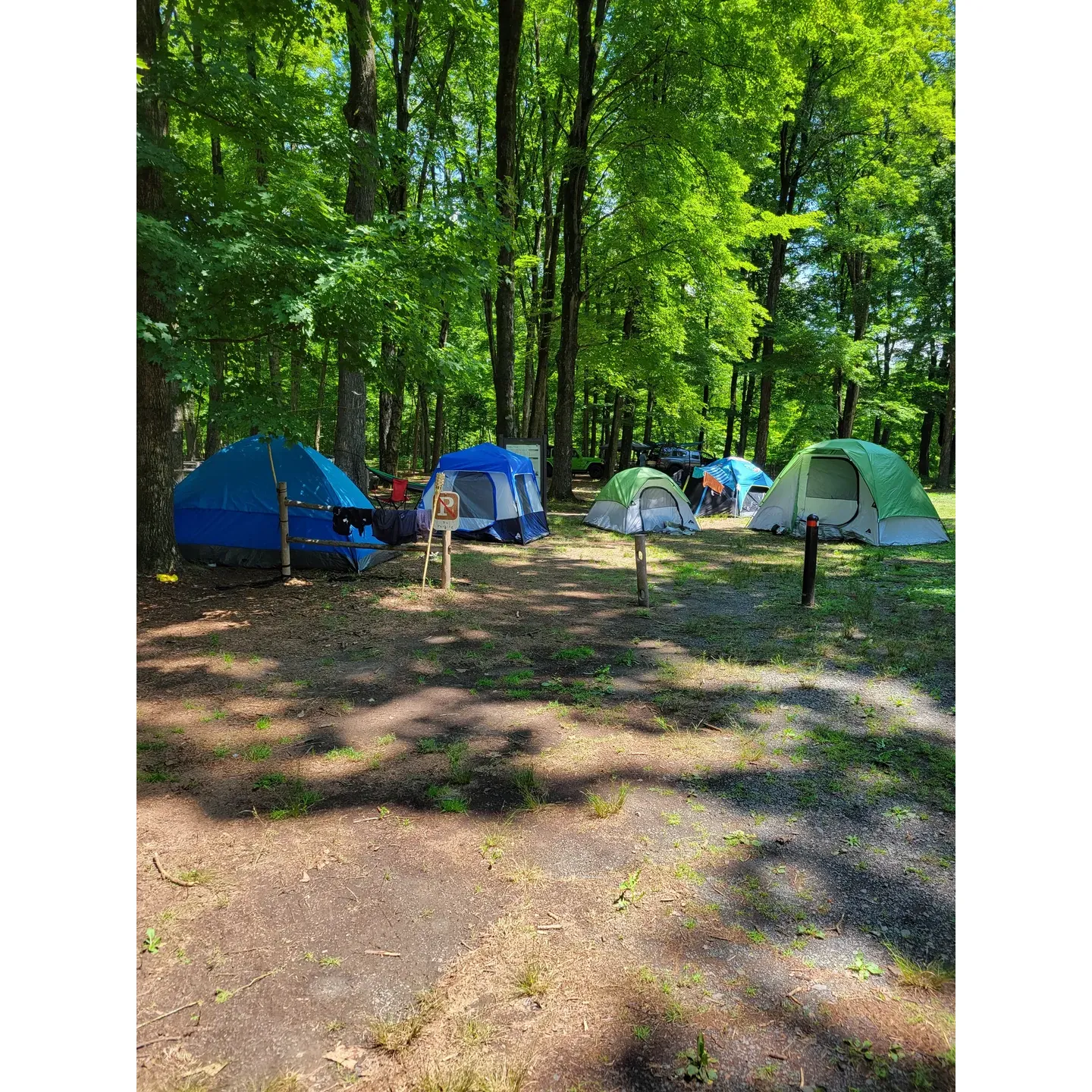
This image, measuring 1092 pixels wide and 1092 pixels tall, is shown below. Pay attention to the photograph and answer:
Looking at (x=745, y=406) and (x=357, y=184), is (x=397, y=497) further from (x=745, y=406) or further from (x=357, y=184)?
(x=745, y=406)

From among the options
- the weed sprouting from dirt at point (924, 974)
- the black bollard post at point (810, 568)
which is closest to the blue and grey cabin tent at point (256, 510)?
the black bollard post at point (810, 568)

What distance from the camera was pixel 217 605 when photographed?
728 cm

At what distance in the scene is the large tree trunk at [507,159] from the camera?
40.9ft

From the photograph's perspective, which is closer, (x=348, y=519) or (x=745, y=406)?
(x=348, y=519)

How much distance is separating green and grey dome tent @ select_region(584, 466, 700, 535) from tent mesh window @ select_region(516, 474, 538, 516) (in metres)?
A: 1.96

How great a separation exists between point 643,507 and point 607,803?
11.2 meters

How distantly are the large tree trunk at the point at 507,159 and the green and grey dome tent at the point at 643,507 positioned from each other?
2.61 m

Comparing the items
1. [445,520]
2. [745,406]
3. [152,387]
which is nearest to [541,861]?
[445,520]

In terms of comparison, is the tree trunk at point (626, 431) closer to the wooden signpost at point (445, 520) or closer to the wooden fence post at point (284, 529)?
the wooden signpost at point (445, 520)

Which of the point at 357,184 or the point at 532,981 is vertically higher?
the point at 357,184

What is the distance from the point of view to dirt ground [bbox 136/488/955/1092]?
6.72ft

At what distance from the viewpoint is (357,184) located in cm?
892

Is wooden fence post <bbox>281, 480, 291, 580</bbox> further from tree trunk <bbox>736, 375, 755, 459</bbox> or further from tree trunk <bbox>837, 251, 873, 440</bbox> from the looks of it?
tree trunk <bbox>736, 375, 755, 459</bbox>
